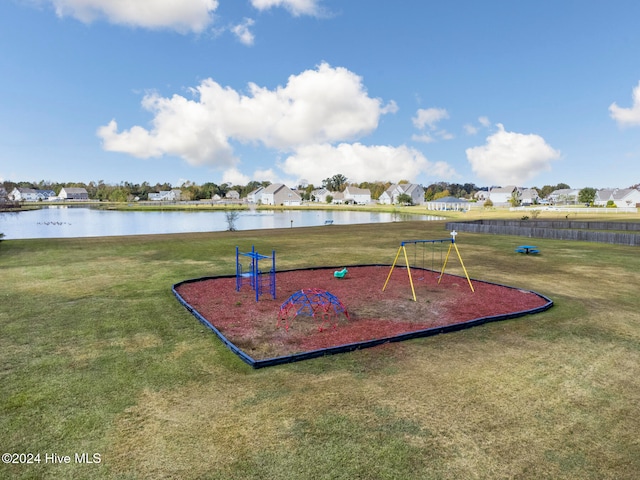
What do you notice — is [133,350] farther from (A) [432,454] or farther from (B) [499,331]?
(B) [499,331]

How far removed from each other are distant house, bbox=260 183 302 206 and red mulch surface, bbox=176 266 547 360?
444 ft

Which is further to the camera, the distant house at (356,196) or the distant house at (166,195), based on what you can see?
the distant house at (166,195)

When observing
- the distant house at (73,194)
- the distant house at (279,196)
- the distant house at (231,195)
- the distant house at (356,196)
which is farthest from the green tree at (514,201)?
the distant house at (73,194)

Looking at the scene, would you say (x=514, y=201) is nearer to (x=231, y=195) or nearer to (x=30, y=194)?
(x=231, y=195)

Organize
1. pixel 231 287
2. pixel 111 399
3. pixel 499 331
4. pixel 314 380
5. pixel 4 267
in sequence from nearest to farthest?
1. pixel 111 399
2. pixel 314 380
3. pixel 499 331
4. pixel 231 287
5. pixel 4 267

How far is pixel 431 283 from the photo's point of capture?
1491 cm

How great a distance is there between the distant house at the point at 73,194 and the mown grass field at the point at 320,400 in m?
203

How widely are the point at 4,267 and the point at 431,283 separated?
20.1 m

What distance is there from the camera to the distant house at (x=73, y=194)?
179125 millimetres

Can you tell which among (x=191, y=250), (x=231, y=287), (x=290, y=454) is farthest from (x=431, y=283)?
(x=191, y=250)

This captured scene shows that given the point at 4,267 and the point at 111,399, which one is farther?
the point at 4,267

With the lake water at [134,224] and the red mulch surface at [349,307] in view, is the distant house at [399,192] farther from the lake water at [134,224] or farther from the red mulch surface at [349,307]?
the red mulch surface at [349,307]

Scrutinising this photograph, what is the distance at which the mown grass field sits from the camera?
483 centimetres

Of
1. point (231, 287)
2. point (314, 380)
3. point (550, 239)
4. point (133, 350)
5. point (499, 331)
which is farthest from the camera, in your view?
point (550, 239)
